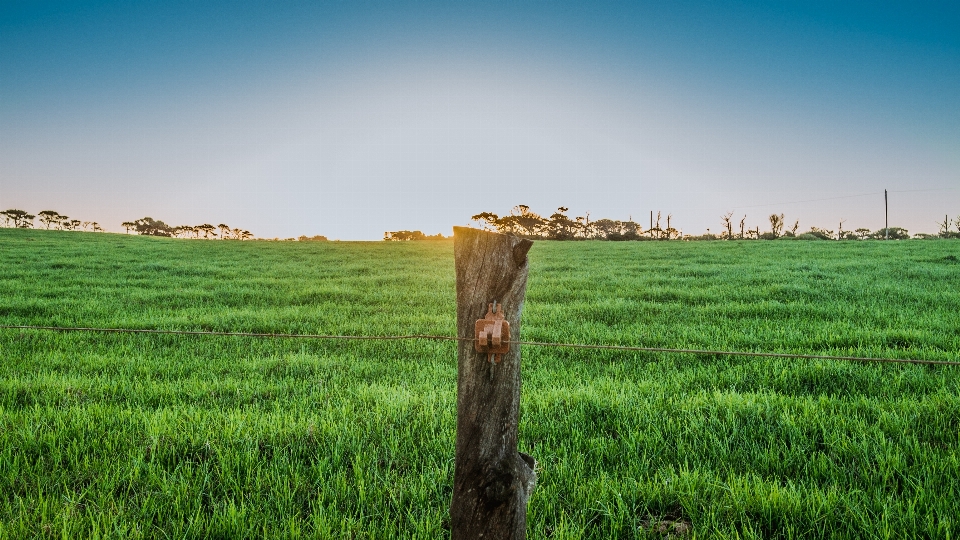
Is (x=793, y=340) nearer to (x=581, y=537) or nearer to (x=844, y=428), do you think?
(x=844, y=428)

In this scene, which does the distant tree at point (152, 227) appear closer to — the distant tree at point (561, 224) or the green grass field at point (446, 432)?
the distant tree at point (561, 224)

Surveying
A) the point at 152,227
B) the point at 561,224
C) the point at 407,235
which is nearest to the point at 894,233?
the point at 561,224

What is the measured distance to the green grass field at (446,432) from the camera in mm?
2863

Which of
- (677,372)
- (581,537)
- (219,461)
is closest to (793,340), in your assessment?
(677,372)

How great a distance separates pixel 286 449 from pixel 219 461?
1.46 feet

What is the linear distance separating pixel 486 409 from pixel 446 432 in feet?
6.63

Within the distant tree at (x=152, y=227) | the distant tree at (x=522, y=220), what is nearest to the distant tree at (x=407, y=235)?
the distant tree at (x=522, y=220)

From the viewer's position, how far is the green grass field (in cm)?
286

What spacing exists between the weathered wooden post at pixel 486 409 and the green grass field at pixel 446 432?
0.79 meters

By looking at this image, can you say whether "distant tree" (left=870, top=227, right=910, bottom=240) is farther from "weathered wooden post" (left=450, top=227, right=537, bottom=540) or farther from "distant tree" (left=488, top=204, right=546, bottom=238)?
"weathered wooden post" (left=450, top=227, right=537, bottom=540)

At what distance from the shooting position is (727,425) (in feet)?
13.2

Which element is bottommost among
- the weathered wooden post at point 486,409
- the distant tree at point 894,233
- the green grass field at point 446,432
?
the green grass field at point 446,432

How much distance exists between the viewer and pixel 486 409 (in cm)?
209

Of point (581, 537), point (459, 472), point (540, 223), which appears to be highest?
point (540, 223)
